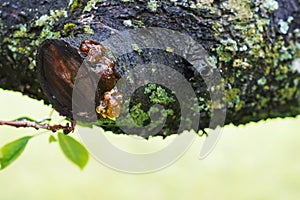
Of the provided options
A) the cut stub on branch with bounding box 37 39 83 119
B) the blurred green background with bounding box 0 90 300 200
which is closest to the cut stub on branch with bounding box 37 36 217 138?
the cut stub on branch with bounding box 37 39 83 119

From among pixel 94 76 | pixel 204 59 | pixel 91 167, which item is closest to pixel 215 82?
pixel 204 59

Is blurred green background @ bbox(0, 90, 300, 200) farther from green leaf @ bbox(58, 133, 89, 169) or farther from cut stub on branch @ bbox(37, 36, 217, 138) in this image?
cut stub on branch @ bbox(37, 36, 217, 138)

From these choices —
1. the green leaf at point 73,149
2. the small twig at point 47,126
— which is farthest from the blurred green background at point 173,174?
the small twig at point 47,126

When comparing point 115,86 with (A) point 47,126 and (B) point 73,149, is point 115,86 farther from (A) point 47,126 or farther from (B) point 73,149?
(B) point 73,149

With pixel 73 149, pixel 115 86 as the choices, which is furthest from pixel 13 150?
pixel 115 86

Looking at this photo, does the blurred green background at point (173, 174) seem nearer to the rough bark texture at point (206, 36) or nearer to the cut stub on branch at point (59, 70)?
the rough bark texture at point (206, 36)
